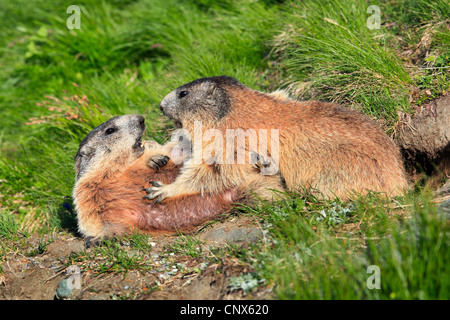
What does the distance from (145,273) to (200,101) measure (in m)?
2.29

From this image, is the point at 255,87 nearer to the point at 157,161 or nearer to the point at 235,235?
the point at 157,161

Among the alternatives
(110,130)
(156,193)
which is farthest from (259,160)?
(110,130)

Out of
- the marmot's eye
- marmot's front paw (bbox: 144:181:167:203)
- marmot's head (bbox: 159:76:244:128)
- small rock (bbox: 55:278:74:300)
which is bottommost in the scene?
small rock (bbox: 55:278:74:300)

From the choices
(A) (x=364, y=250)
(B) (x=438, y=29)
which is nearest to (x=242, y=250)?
(A) (x=364, y=250)

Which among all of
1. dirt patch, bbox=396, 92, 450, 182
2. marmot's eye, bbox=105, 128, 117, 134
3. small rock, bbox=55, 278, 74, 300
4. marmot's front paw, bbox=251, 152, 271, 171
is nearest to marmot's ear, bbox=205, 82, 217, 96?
marmot's front paw, bbox=251, 152, 271, 171

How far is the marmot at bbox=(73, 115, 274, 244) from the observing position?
515cm

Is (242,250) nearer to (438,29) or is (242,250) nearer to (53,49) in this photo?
(438,29)

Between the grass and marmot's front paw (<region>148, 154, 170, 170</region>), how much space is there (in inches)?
47.4

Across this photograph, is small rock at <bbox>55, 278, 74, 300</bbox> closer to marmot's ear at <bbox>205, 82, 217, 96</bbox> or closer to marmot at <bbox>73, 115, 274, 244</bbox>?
marmot at <bbox>73, 115, 274, 244</bbox>

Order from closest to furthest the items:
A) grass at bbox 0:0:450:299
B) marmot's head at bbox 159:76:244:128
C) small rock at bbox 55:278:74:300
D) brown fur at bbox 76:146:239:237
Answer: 1. grass at bbox 0:0:450:299
2. small rock at bbox 55:278:74:300
3. brown fur at bbox 76:146:239:237
4. marmot's head at bbox 159:76:244:128

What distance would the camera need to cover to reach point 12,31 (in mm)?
10461

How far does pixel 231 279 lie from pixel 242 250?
410 mm

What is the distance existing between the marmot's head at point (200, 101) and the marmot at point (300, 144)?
0.01 metres

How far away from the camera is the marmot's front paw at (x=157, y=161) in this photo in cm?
577
